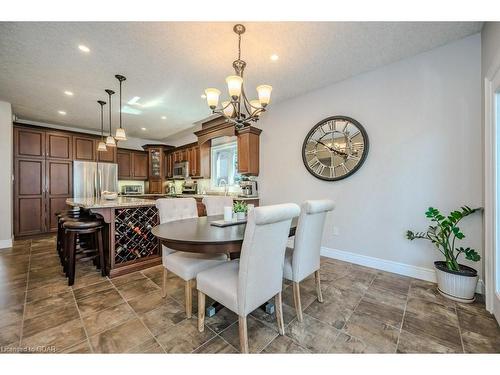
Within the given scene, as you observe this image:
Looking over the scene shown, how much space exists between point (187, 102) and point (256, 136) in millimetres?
1437

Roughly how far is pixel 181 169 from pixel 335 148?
4182 millimetres

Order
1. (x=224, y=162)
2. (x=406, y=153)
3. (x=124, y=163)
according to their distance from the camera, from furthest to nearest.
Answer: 1. (x=124, y=163)
2. (x=224, y=162)
3. (x=406, y=153)

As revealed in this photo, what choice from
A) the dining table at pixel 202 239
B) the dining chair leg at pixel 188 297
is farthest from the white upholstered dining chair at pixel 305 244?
the dining chair leg at pixel 188 297

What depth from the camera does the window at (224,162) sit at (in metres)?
4.88

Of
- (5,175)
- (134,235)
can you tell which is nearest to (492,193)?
(134,235)

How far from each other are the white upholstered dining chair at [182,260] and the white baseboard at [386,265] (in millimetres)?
1922

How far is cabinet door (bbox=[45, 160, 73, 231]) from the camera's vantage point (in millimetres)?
4672

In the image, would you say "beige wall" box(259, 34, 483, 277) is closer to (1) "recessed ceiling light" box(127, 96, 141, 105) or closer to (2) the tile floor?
(2) the tile floor

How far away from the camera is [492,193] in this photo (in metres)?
1.75

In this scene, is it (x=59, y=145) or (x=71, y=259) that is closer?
(x=71, y=259)

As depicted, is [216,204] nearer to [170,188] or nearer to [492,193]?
[492,193]

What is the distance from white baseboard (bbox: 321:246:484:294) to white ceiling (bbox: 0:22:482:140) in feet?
8.30

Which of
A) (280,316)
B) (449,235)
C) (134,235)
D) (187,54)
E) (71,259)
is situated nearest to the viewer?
(280,316)
